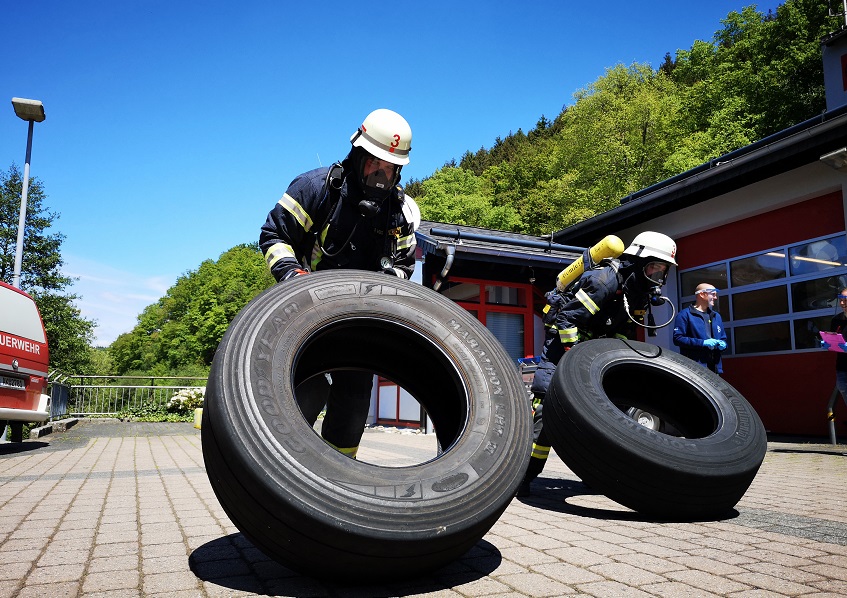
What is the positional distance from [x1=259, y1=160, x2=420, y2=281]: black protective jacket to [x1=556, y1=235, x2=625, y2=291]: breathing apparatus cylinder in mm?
2358

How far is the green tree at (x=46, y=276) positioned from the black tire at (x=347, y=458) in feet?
78.9

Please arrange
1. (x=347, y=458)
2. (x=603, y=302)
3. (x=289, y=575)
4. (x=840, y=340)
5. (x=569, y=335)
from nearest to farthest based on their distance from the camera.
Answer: (x=347, y=458), (x=289, y=575), (x=569, y=335), (x=603, y=302), (x=840, y=340)

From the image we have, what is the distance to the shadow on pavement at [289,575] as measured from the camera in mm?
2061

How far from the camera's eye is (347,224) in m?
3.56

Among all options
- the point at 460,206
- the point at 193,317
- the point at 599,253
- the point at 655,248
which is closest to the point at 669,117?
the point at 460,206

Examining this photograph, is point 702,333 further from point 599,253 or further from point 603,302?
point 603,302

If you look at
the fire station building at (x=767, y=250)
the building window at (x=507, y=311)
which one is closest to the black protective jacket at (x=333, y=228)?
the fire station building at (x=767, y=250)

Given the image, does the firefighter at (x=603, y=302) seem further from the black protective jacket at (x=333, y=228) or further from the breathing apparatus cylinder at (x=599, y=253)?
the black protective jacket at (x=333, y=228)

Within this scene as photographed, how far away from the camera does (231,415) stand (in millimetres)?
1957

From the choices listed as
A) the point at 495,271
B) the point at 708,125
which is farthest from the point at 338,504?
the point at 708,125

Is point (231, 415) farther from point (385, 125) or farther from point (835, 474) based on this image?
point (835, 474)

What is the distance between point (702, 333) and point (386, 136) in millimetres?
5113

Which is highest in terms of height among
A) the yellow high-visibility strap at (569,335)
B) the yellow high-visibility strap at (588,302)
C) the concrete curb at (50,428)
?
the yellow high-visibility strap at (588,302)

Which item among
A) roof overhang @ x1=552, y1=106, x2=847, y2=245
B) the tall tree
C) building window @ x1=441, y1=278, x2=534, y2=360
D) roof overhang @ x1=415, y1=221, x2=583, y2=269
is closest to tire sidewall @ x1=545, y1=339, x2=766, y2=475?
roof overhang @ x1=552, y1=106, x2=847, y2=245
